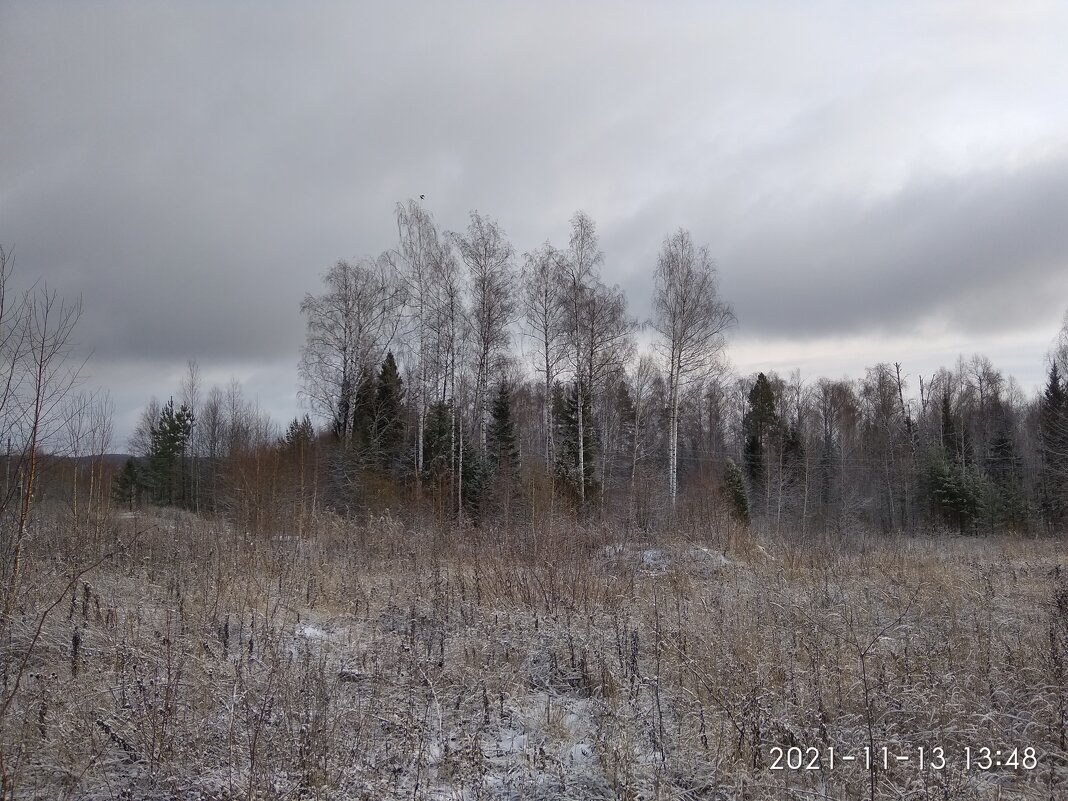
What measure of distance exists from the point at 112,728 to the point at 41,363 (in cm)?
369

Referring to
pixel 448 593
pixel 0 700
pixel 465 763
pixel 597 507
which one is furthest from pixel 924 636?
pixel 597 507

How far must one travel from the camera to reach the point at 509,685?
4.44 metres

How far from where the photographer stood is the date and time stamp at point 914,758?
10.5ft

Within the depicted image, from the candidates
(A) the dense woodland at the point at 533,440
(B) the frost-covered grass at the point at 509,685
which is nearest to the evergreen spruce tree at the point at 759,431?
(A) the dense woodland at the point at 533,440

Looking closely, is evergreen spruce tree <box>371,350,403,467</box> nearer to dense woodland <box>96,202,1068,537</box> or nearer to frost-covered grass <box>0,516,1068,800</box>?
dense woodland <box>96,202,1068,537</box>

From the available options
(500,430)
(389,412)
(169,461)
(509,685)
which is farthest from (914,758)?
(169,461)

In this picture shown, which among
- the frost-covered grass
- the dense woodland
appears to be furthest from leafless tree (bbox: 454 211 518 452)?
the frost-covered grass

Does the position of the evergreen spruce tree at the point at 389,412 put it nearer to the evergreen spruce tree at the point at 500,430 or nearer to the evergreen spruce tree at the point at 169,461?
the evergreen spruce tree at the point at 500,430

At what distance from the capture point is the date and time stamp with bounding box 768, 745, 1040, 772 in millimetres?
3189

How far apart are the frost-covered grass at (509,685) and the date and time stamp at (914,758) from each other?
1.1 inches

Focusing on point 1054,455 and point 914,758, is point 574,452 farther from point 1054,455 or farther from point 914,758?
point 1054,455

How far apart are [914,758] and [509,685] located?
102 inches

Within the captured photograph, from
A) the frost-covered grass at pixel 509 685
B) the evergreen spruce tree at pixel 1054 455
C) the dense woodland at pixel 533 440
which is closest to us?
the frost-covered grass at pixel 509 685

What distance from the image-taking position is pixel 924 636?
17.5 feet
